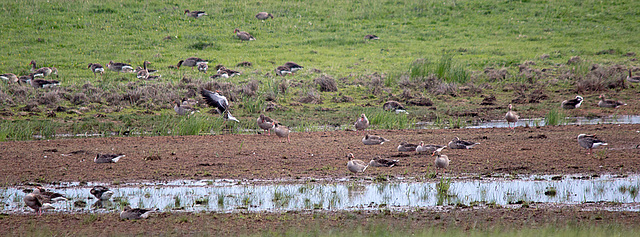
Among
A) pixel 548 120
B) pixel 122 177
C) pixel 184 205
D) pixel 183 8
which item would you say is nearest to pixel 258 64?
pixel 183 8

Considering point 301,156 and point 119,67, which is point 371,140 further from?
point 119,67

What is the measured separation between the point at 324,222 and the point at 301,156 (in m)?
4.82

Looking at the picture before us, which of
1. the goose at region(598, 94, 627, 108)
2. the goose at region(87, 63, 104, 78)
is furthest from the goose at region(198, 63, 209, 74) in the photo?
the goose at region(598, 94, 627, 108)

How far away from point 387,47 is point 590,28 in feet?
39.7

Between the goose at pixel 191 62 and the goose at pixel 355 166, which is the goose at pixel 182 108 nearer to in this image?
the goose at pixel 191 62

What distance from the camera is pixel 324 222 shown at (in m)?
8.09

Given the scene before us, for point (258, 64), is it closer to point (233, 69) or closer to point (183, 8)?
point (233, 69)

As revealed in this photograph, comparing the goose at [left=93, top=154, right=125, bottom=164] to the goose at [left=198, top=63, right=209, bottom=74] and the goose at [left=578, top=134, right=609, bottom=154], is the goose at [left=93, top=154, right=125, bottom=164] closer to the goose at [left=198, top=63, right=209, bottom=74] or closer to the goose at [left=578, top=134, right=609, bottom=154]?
the goose at [left=578, top=134, right=609, bottom=154]

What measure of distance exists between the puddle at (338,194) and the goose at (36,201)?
0.31 meters

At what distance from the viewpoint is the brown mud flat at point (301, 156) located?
11156 mm

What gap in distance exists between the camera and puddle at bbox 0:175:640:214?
9.07 metres

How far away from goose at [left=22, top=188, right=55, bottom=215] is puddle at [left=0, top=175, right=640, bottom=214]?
314mm

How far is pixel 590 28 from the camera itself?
110 ft

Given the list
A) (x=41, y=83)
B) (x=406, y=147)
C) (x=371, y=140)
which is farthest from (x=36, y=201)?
(x=41, y=83)
